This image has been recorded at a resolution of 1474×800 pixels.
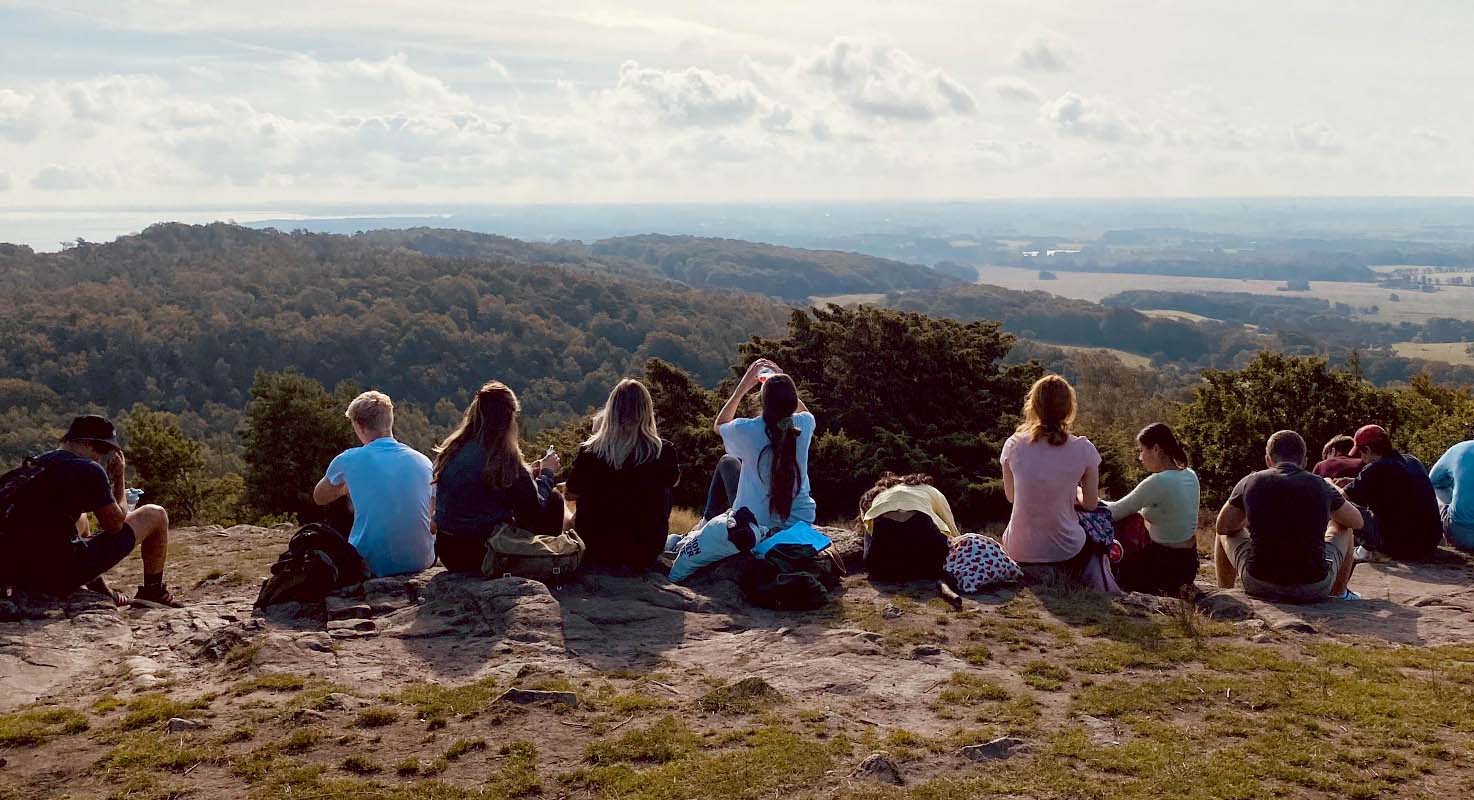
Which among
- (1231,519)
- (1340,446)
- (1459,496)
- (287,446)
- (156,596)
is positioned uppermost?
(1340,446)

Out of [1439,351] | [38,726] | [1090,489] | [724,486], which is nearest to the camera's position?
[38,726]

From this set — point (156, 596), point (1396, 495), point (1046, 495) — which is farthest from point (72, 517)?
point (1396, 495)

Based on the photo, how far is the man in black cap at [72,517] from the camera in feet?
→ 21.7

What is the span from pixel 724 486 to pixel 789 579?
1112 mm

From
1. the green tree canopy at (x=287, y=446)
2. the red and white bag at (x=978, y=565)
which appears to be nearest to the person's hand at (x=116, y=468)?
the red and white bag at (x=978, y=565)

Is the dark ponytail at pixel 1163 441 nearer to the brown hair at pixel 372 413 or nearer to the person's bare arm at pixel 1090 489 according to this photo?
the person's bare arm at pixel 1090 489

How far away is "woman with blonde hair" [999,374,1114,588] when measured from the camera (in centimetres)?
749

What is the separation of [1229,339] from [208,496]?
128143 mm

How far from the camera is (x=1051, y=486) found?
7559 mm

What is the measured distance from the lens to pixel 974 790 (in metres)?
4.18

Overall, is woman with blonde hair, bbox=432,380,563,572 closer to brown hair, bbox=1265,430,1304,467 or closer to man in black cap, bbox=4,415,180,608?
man in black cap, bbox=4,415,180,608

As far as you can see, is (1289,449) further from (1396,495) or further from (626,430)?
(626,430)

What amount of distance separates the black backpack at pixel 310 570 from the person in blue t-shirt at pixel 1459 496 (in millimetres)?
10189

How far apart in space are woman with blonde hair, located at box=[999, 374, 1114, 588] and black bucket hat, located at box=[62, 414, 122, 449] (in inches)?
260
